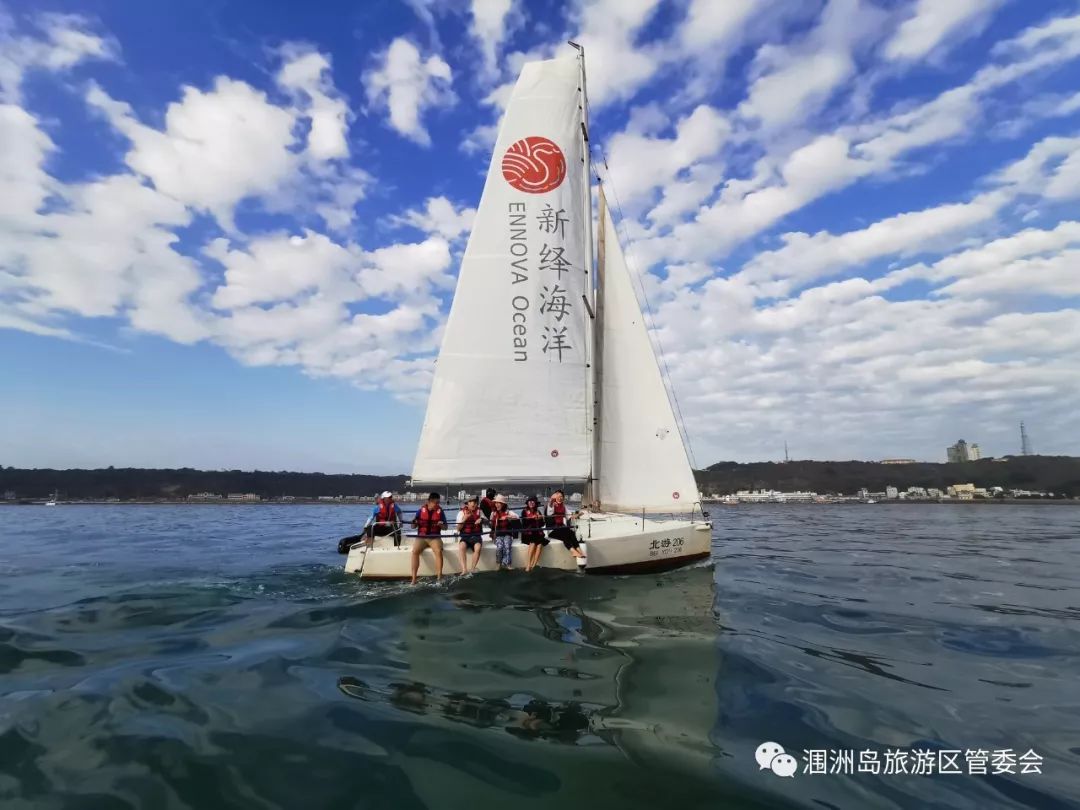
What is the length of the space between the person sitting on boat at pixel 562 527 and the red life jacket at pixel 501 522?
104cm

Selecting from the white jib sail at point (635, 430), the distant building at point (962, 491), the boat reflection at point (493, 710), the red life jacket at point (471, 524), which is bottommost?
the distant building at point (962, 491)

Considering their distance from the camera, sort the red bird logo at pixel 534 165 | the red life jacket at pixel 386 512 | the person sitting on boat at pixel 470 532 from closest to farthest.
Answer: the person sitting on boat at pixel 470 532 < the red life jacket at pixel 386 512 < the red bird logo at pixel 534 165

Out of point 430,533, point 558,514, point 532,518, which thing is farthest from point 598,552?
point 430,533

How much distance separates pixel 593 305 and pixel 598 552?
690 centimetres

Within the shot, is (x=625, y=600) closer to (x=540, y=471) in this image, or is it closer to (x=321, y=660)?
(x=540, y=471)

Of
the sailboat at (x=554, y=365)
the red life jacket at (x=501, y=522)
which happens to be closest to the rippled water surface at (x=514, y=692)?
the red life jacket at (x=501, y=522)

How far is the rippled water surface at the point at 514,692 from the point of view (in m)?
4.26

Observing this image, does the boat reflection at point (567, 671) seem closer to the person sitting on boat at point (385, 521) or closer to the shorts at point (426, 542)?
the shorts at point (426, 542)

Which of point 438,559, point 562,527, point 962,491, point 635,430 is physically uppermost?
point 635,430

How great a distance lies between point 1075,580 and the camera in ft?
51.3

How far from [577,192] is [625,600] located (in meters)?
11.2

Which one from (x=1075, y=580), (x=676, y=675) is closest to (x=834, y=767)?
(x=676, y=675)

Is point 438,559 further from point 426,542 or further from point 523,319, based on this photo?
point 523,319

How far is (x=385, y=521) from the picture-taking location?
43.2 ft
